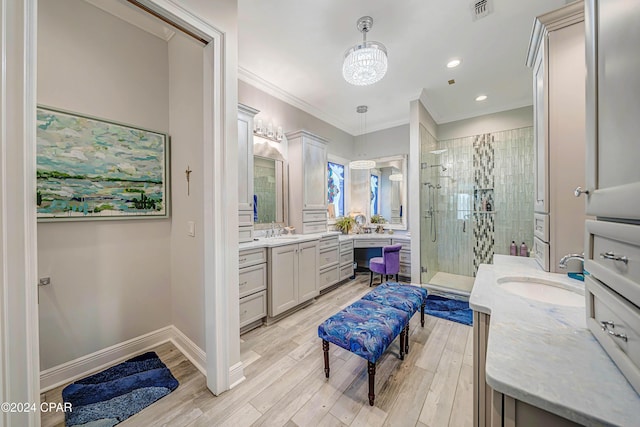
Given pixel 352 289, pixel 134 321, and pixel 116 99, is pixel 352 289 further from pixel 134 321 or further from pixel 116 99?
pixel 116 99

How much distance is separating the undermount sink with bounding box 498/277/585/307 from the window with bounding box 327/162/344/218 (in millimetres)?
3136

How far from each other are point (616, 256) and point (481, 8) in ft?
7.73

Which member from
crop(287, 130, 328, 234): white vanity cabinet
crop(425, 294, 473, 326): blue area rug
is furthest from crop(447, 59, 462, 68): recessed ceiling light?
crop(425, 294, 473, 326): blue area rug

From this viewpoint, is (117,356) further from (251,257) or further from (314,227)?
(314,227)

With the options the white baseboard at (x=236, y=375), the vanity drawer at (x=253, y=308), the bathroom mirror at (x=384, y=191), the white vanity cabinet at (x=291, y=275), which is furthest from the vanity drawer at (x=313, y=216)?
the white baseboard at (x=236, y=375)

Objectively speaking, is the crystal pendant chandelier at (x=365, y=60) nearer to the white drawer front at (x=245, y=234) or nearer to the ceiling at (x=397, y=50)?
the ceiling at (x=397, y=50)

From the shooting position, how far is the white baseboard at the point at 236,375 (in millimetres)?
1673

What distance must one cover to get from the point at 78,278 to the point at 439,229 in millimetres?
4897

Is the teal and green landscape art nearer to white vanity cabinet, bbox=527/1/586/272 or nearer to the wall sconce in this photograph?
the wall sconce

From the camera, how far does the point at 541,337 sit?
76 cm

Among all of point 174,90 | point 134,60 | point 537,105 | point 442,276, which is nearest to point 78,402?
point 174,90

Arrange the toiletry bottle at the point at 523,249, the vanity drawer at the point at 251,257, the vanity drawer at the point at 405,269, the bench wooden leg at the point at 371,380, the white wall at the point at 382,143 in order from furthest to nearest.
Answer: the white wall at the point at 382,143, the vanity drawer at the point at 405,269, the toiletry bottle at the point at 523,249, the vanity drawer at the point at 251,257, the bench wooden leg at the point at 371,380

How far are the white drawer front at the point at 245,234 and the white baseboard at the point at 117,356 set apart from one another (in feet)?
3.45

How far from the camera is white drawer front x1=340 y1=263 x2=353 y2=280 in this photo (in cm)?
379
